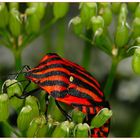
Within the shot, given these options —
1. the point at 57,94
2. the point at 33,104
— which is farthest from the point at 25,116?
the point at 57,94

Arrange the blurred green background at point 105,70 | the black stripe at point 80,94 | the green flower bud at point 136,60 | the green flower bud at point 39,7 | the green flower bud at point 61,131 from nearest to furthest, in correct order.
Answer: the green flower bud at point 61,131
the black stripe at point 80,94
the green flower bud at point 136,60
the green flower bud at point 39,7
the blurred green background at point 105,70

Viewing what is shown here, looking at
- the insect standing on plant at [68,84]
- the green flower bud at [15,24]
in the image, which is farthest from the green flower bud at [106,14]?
the insect standing on plant at [68,84]

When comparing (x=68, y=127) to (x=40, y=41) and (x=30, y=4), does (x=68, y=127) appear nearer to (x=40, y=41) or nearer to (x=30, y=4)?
(x=30, y=4)

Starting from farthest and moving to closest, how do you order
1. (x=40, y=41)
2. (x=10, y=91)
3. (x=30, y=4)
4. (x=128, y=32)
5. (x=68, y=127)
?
(x=40, y=41)
(x=30, y=4)
(x=128, y=32)
(x=10, y=91)
(x=68, y=127)

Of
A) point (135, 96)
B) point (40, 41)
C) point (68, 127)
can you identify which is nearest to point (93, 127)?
point (68, 127)

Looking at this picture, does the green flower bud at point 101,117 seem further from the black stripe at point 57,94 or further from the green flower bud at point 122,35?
the green flower bud at point 122,35

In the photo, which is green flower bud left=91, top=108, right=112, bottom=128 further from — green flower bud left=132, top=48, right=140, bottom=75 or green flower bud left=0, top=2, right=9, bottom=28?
green flower bud left=0, top=2, right=9, bottom=28

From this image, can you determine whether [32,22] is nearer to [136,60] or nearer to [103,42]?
[103,42]
